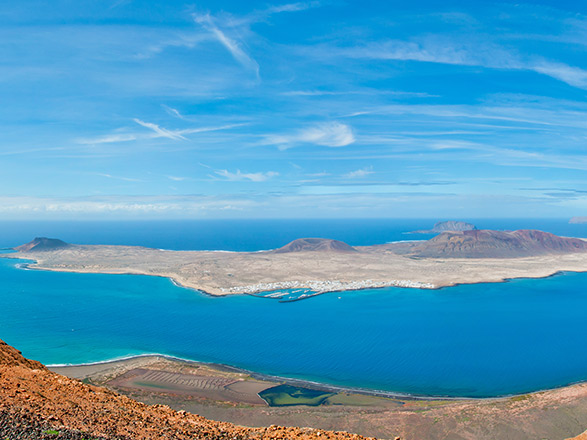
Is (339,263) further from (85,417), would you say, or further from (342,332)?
A: (85,417)

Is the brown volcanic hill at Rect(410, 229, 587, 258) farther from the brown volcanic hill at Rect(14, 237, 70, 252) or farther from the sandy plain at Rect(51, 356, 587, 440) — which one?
the brown volcanic hill at Rect(14, 237, 70, 252)

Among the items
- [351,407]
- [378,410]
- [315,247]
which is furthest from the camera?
[315,247]

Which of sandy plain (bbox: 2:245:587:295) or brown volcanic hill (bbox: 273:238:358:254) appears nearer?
sandy plain (bbox: 2:245:587:295)

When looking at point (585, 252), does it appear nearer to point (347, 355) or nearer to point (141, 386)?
point (347, 355)

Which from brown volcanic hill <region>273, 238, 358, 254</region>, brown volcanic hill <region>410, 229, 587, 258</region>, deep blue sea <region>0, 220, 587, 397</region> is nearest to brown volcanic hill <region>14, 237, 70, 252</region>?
deep blue sea <region>0, 220, 587, 397</region>

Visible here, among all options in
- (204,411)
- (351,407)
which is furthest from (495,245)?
(204,411)

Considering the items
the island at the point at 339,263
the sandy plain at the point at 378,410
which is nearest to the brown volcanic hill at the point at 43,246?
the island at the point at 339,263

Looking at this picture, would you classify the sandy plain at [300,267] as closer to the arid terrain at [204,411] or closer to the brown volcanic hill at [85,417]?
the arid terrain at [204,411]
